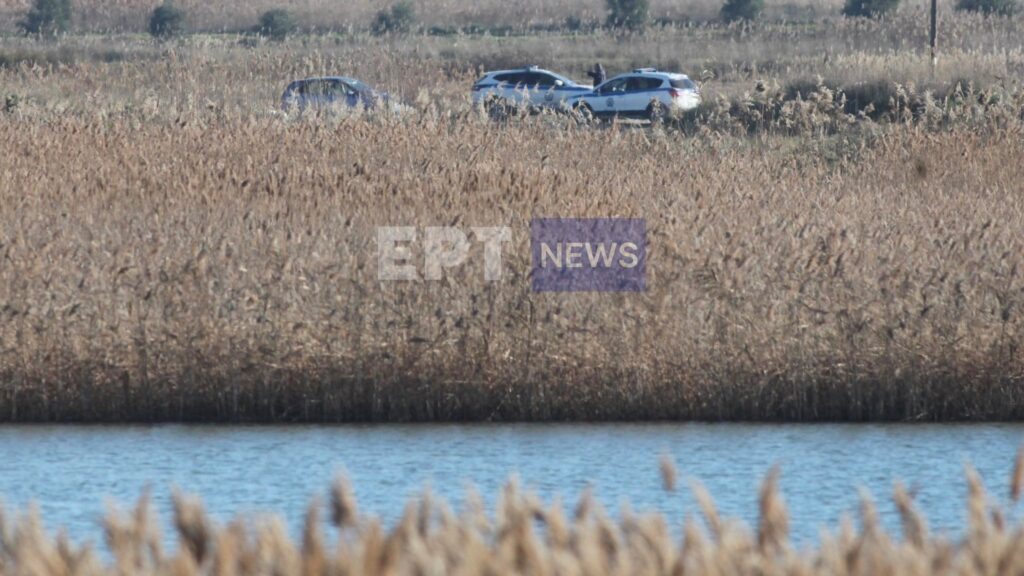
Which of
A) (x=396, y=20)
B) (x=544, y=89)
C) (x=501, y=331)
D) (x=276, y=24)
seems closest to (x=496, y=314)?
(x=501, y=331)

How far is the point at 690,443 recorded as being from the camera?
37.6 feet

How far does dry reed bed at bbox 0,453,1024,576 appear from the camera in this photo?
4.26m

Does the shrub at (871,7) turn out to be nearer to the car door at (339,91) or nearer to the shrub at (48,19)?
the shrub at (48,19)

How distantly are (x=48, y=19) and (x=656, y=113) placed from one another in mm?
39268

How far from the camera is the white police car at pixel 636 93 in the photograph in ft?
114

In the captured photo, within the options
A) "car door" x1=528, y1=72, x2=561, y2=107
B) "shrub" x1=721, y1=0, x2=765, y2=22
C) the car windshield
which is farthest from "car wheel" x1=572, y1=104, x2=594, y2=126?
"shrub" x1=721, y1=0, x2=765, y2=22

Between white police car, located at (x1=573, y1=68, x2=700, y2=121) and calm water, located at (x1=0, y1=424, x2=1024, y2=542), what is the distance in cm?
2334

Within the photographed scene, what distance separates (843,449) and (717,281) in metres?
1.66

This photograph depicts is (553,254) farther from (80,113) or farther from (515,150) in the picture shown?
(80,113)

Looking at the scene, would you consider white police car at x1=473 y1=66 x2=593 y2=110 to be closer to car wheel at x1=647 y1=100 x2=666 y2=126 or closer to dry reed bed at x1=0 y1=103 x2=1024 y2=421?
car wheel at x1=647 y1=100 x2=666 y2=126

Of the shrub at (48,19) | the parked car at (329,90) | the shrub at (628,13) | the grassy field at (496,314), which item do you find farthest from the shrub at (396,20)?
the grassy field at (496,314)

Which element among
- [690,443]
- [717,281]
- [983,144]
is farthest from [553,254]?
[983,144]

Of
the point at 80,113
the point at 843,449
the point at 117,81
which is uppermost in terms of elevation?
the point at 117,81

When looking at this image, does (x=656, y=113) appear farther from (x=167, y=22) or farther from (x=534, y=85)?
(x=167, y=22)
